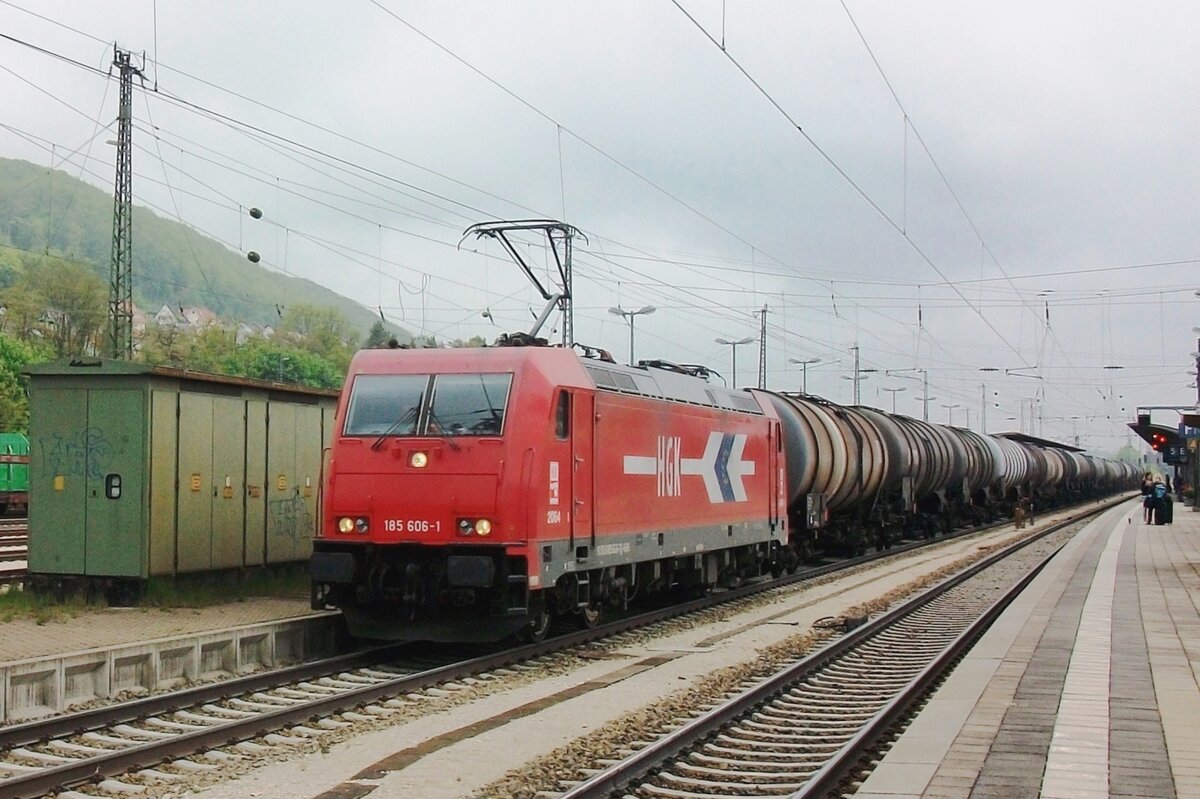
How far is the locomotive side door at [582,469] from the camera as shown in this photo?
14039mm

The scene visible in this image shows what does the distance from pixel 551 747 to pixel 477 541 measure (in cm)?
379

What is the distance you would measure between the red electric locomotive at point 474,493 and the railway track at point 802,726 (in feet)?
8.73

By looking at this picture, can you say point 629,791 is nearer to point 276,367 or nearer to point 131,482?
point 131,482

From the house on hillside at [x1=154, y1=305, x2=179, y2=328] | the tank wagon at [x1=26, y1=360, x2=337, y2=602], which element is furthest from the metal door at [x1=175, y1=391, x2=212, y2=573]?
the house on hillside at [x1=154, y1=305, x2=179, y2=328]

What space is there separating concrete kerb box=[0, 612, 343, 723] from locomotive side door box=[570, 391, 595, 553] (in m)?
2.96

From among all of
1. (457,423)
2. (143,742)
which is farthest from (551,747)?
(457,423)

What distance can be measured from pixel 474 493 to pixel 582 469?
157 centimetres

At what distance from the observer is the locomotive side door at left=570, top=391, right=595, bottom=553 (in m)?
14.0

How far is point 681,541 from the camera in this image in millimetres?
17578

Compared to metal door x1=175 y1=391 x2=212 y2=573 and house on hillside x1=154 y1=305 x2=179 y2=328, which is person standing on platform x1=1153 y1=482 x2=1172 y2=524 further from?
house on hillside x1=154 y1=305 x2=179 y2=328

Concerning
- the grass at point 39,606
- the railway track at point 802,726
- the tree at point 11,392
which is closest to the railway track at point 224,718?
the railway track at point 802,726

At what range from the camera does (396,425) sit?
13.7 metres

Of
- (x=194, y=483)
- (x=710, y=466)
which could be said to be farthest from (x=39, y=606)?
(x=710, y=466)

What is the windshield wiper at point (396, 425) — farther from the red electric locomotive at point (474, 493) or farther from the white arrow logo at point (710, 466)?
the white arrow logo at point (710, 466)
